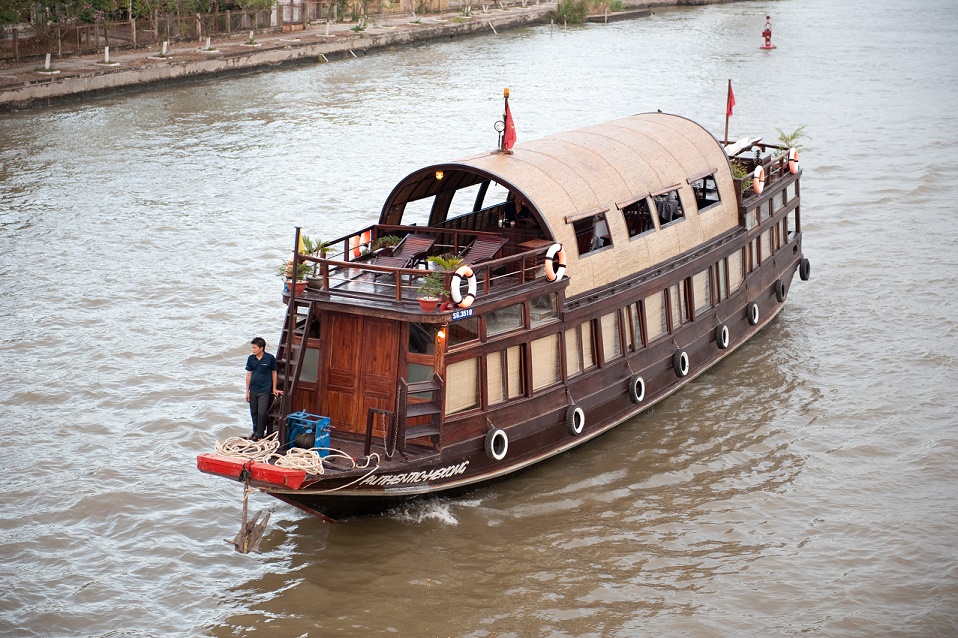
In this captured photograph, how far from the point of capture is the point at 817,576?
13758 millimetres

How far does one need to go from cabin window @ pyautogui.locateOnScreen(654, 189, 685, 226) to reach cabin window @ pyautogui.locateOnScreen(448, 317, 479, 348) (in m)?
4.96

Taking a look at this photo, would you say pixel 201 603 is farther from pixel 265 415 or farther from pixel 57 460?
pixel 57 460

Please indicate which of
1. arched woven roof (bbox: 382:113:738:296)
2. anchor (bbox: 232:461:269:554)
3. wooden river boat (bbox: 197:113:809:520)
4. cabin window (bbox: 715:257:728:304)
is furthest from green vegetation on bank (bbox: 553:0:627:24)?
anchor (bbox: 232:461:269:554)

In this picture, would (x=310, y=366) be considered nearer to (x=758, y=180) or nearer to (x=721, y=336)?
(x=721, y=336)

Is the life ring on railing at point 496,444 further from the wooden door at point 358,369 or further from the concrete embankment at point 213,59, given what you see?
the concrete embankment at point 213,59

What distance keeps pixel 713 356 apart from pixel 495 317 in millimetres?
5840

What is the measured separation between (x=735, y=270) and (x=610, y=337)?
4274 millimetres

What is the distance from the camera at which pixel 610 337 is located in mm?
16266

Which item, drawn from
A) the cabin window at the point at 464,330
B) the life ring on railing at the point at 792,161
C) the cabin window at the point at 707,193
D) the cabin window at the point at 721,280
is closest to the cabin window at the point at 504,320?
the cabin window at the point at 464,330

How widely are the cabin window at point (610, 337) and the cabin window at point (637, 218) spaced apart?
170cm

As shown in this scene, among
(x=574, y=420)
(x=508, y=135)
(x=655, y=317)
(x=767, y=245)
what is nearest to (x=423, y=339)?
(x=574, y=420)

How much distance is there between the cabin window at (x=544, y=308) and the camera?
1503cm

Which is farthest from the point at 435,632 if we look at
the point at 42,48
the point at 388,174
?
the point at 42,48

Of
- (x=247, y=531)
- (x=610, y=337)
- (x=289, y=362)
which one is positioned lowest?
(x=247, y=531)
